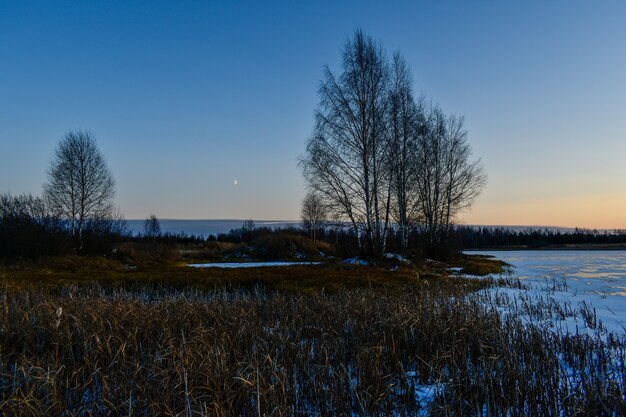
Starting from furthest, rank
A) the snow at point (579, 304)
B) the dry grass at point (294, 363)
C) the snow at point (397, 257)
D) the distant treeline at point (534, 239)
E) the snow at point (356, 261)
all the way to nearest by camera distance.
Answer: the distant treeline at point (534, 239), the snow at point (397, 257), the snow at point (356, 261), the snow at point (579, 304), the dry grass at point (294, 363)

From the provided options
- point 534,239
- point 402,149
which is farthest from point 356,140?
point 534,239

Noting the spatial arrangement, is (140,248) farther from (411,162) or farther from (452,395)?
(452,395)

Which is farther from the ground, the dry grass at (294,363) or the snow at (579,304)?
the dry grass at (294,363)

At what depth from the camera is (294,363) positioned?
13.9 feet

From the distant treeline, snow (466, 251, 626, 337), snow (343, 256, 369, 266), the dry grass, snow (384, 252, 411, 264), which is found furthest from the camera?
the distant treeline

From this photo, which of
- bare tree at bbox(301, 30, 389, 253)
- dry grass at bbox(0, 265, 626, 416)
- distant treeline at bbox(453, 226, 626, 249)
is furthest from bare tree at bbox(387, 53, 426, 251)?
distant treeline at bbox(453, 226, 626, 249)

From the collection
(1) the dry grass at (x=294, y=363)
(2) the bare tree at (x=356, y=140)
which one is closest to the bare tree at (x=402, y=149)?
(2) the bare tree at (x=356, y=140)

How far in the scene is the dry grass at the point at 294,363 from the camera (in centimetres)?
331

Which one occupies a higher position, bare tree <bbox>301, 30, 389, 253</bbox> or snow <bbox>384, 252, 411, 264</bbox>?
bare tree <bbox>301, 30, 389, 253</bbox>

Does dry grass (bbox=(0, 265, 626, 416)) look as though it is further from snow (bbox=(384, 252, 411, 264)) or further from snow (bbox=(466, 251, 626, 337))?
snow (bbox=(384, 252, 411, 264))

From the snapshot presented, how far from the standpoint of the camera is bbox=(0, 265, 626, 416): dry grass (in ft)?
10.9

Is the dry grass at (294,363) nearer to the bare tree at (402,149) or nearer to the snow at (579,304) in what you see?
the snow at (579,304)

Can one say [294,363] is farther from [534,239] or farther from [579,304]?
[534,239]

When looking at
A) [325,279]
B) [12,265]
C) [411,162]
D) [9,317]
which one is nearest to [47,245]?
[12,265]
